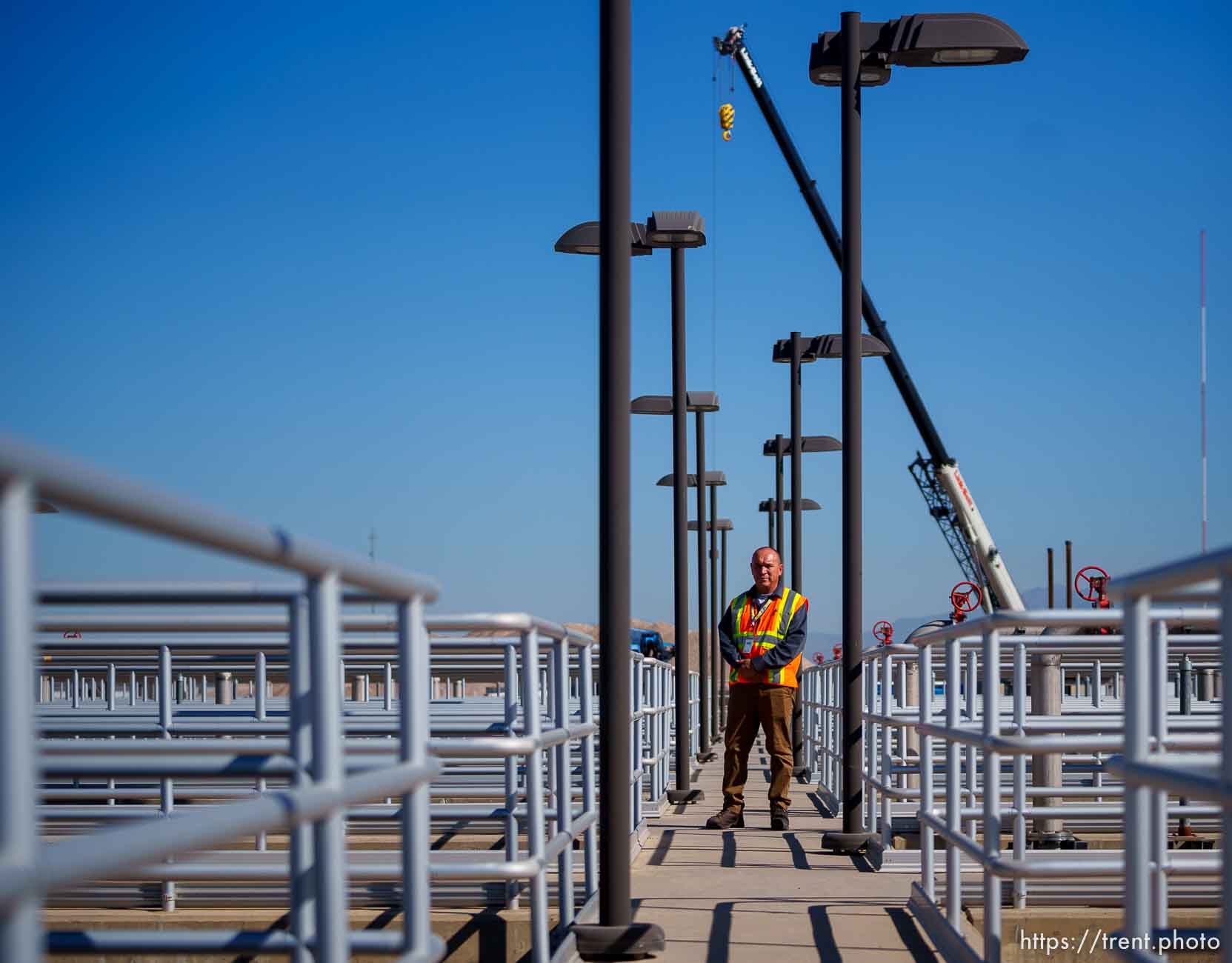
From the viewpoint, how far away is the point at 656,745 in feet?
45.1

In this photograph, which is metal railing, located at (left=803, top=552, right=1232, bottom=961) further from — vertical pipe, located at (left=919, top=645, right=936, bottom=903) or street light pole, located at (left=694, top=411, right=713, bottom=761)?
street light pole, located at (left=694, top=411, right=713, bottom=761)

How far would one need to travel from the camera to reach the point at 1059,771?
930cm

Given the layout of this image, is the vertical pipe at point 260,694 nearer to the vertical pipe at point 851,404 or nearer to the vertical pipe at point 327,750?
the vertical pipe at point 851,404

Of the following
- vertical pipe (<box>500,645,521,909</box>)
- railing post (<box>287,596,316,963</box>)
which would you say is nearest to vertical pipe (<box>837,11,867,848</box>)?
vertical pipe (<box>500,645,521,909</box>)

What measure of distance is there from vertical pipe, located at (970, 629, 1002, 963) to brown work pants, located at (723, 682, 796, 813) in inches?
221

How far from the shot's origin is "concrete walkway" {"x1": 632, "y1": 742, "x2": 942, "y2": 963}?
21.4 ft

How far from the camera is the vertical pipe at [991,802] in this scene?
16.6ft

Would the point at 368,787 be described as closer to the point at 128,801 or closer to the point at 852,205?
the point at 852,205

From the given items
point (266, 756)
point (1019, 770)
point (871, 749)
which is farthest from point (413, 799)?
point (871, 749)

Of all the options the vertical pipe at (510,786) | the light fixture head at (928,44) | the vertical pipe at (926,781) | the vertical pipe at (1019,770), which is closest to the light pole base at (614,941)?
the vertical pipe at (510,786)

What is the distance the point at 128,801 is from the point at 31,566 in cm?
1198

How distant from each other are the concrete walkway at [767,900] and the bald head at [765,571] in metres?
1.75

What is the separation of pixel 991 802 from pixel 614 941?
173cm

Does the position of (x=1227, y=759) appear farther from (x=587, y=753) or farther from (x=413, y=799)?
(x=587, y=753)
